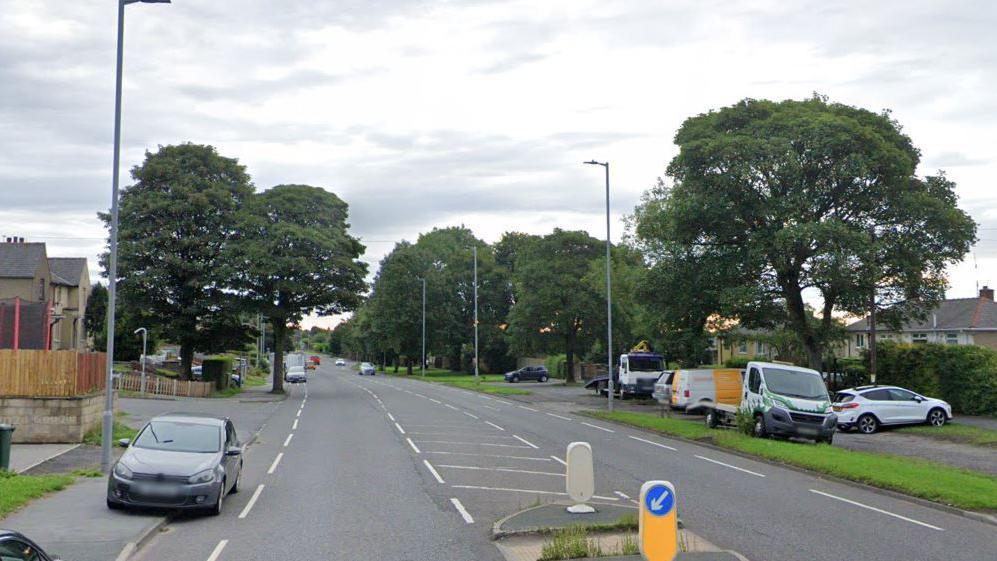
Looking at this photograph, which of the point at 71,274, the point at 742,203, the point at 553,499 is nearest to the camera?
the point at 553,499

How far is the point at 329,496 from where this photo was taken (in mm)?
14820

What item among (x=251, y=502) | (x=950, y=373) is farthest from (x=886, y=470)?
(x=950, y=373)

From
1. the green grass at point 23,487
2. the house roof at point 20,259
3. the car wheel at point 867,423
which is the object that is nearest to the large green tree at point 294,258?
the house roof at point 20,259

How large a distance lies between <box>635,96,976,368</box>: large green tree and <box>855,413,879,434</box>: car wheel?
4183 mm

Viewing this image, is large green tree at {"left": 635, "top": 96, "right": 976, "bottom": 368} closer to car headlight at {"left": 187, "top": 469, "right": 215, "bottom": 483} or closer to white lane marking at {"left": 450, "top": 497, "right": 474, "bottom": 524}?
white lane marking at {"left": 450, "top": 497, "right": 474, "bottom": 524}

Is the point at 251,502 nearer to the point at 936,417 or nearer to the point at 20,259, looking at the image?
the point at 936,417

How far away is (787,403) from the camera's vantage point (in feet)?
79.6

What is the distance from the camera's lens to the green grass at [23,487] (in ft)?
41.8

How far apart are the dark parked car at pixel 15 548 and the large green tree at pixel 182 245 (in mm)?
42570

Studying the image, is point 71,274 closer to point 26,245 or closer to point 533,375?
point 26,245

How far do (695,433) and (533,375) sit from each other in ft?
154

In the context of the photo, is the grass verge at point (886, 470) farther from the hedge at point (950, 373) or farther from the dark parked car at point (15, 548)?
→ the hedge at point (950, 373)

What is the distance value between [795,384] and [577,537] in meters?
16.2

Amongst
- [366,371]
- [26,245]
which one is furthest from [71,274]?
[366,371]
